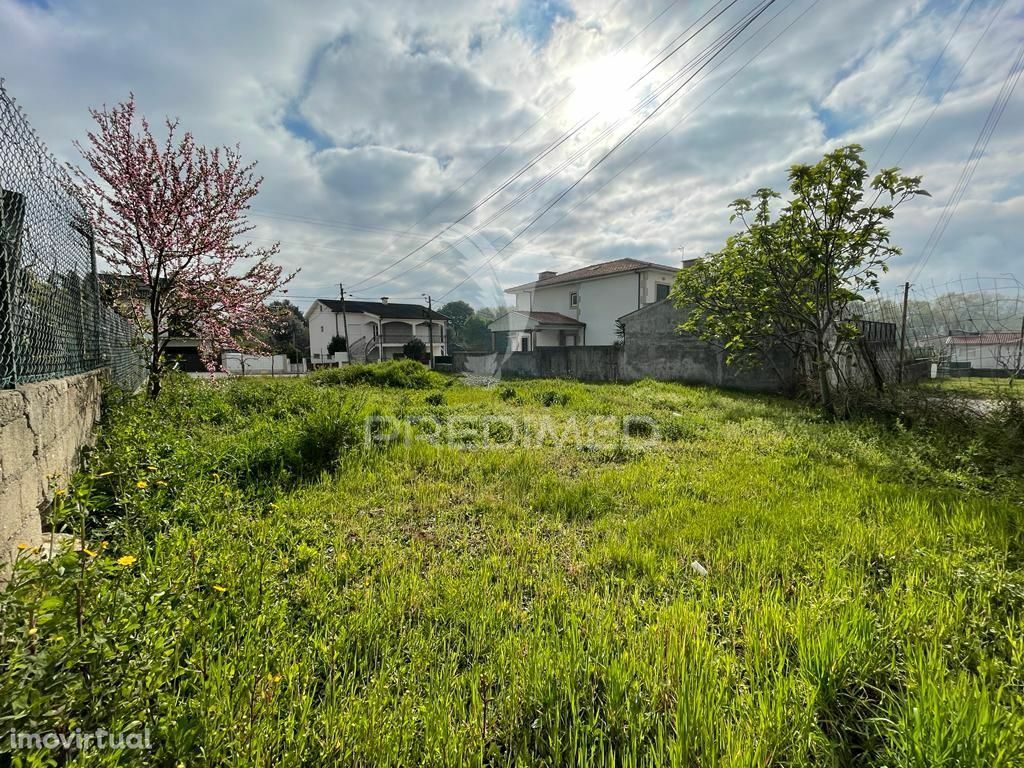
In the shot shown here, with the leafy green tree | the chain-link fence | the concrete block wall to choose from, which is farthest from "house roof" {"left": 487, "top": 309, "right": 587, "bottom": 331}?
the concrete block wall

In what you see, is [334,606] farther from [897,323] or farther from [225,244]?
[897,323]

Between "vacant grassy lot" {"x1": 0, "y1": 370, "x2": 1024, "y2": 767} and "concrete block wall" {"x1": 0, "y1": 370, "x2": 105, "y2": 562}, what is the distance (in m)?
0.23

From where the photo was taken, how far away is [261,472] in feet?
13.2

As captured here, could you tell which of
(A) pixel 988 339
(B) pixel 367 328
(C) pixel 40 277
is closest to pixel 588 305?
(A) pixel 988 339

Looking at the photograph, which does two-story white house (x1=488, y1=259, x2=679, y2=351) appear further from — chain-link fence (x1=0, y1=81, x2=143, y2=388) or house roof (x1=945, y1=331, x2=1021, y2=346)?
chain-link fence (x1=0, y1=81, x2=143, y2=388)

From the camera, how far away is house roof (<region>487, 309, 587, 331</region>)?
85.6 ft

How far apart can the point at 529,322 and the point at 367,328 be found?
55.1 ft

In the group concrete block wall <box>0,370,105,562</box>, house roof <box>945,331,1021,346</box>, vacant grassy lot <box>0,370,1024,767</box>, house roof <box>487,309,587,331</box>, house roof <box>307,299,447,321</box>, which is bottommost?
vacant grassy lot <box>0,370,1024,767</box>

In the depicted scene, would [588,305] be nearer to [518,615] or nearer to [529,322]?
[529,322]

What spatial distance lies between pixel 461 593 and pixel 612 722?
102cm

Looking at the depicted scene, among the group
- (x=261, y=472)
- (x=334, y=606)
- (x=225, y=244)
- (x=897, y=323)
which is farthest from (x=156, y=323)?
(x=897, y=323)

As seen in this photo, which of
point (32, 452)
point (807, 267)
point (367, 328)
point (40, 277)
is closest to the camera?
point (32, 452)

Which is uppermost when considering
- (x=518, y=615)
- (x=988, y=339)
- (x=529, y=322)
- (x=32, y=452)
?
(x=529, y=322)

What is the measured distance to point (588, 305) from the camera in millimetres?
26703
